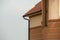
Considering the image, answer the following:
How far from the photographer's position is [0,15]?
15.4 m

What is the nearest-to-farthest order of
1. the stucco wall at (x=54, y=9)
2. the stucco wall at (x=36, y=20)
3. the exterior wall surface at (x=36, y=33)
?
the stucco wall at (x=54, y=9) → the exterior wall surface at (x=36, y=33) → the stucco wall at (x=36, y=20)

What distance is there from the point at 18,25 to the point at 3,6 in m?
2.06

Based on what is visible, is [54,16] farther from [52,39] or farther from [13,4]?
[13,4]

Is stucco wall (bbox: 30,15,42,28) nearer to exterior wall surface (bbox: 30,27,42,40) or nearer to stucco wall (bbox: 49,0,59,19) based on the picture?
A: exterior wall surface (bbox: 30,27,42,40)

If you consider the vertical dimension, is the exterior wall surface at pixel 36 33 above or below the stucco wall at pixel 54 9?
below

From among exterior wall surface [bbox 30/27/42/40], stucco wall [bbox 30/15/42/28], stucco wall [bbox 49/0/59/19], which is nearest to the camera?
stucco wall [bbox 49/0/59/19]

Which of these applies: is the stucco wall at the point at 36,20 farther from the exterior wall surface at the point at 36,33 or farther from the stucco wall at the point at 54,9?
the stucco wall at the point at 54,9

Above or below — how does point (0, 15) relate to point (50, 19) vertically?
above

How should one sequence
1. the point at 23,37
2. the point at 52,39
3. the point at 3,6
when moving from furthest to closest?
the point at 3,6 → the point at 23,37 → the point at 52,39

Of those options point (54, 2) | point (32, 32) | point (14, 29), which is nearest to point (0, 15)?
point (14, 29)

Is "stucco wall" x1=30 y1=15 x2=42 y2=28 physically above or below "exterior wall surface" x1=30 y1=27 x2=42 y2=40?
above

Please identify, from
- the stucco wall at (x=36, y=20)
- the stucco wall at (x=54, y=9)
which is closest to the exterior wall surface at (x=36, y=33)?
the stucco wall at (x=36, y=20)

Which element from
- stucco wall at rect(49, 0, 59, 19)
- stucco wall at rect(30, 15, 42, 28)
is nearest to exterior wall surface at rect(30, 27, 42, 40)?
stucco wall at rect(30, 15, 42, 28)

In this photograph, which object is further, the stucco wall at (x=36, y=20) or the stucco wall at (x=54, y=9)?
the stucco wall at (x=36, y=20)
